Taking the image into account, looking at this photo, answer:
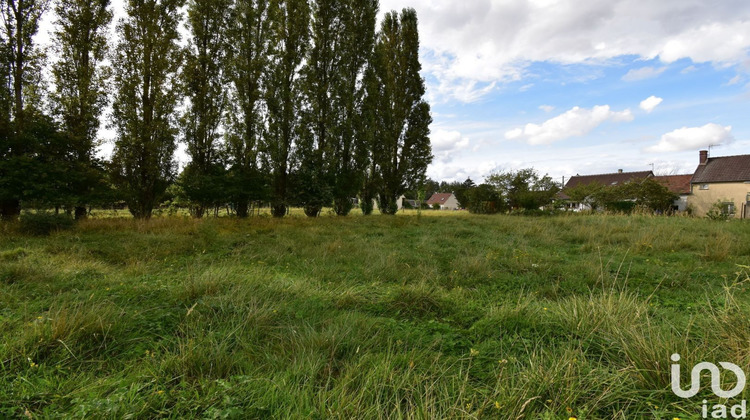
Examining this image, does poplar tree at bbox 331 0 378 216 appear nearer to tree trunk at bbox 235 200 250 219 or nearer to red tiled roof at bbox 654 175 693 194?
tree trunk at bbox 235 200 250 219

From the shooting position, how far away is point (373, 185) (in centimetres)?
1942

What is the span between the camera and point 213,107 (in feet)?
44.5

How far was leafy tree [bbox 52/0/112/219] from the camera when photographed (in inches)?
411

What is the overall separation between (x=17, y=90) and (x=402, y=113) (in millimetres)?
17288

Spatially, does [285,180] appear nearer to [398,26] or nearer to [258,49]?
[258,49]

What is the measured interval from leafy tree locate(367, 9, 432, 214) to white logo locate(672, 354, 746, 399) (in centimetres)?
1771

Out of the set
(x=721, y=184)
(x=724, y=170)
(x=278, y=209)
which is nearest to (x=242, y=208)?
(x=278, y=209)

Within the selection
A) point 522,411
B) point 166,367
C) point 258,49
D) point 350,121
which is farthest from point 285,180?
point 522,411

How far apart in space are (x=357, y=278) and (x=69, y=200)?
34.5ft

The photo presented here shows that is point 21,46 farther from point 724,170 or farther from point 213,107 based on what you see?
point 724,170

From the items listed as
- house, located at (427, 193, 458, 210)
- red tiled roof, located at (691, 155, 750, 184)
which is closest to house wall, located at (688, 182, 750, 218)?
red tiled roof, located at (691, 155, 750, 184)

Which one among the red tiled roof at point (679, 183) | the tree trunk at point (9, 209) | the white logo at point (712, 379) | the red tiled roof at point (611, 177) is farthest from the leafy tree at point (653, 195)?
the tree trunk at point (9, 209)

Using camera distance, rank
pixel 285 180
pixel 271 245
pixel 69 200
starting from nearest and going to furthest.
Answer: pixel 271 245, pixel 69 200, pixel 285 180

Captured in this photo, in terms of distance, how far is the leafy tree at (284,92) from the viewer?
1425 centimetres
